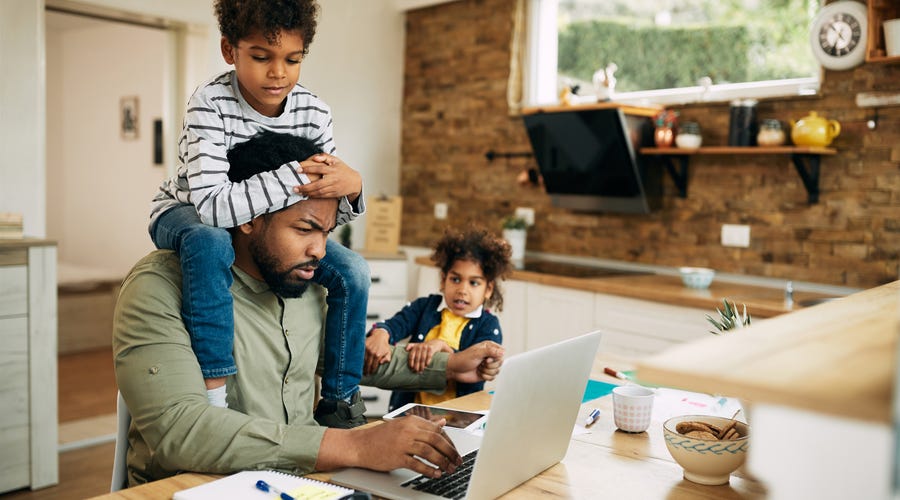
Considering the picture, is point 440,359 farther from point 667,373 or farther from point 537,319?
point 537,319

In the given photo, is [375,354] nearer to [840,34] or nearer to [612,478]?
[612,478]

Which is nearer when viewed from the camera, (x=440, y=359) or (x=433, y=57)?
(x=440, y=359)

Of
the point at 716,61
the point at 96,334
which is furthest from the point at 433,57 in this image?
the point at 96,334

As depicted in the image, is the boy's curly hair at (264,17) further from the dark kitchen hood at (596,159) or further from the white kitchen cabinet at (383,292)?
the white kitchen cabinet at (383,292)

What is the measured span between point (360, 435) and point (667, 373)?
2.71 feet

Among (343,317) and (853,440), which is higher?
(853,440)

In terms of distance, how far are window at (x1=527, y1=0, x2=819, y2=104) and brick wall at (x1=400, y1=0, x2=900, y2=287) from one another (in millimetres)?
160

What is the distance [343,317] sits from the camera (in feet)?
5.90

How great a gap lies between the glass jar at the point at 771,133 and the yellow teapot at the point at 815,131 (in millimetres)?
79

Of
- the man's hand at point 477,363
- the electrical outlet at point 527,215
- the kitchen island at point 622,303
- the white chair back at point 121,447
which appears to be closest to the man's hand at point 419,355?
the man's hand at point 477,363

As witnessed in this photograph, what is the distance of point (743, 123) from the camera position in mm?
3469

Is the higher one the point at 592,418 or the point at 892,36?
the point at 892,36

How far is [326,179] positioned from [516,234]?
293 centimetres

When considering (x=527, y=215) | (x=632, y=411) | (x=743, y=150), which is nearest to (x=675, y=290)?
(x=743, y=150)
